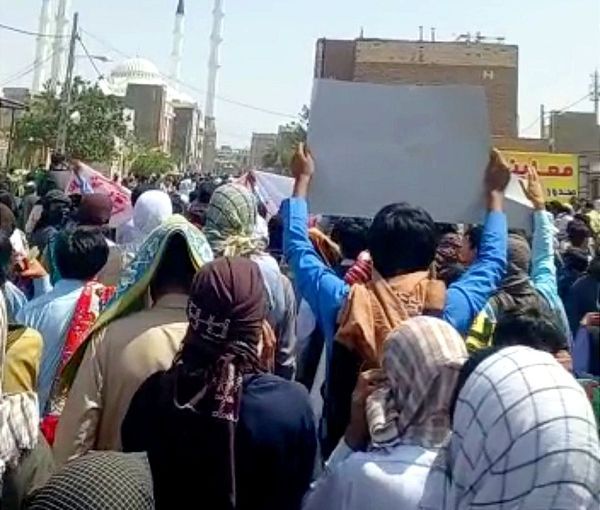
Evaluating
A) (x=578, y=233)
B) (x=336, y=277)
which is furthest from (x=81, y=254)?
(x=578, y=233)

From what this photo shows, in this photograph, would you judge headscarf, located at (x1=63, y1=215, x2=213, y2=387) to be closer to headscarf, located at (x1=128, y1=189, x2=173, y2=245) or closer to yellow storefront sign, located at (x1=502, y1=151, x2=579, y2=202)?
headscarf, located at (x1=128, y1=189, x2=173, y2=245)

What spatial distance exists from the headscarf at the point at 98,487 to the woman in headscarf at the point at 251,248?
2.11 m

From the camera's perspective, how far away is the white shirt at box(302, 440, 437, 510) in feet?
7.79

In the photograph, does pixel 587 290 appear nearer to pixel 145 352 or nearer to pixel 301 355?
pixel 301 355

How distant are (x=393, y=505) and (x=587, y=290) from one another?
11.8 feet

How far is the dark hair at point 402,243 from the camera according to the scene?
3068 millimetres

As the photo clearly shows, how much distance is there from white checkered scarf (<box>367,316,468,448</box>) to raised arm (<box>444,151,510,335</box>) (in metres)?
0.69

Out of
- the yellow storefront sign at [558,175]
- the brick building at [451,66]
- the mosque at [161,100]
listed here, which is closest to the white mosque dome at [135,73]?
the mosque at [161,100]

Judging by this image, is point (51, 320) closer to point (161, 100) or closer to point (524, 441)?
point (524, 441)

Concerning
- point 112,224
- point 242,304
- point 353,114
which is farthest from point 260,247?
point 112,224

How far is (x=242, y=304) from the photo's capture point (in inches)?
96.0

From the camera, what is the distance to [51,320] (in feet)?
12.4

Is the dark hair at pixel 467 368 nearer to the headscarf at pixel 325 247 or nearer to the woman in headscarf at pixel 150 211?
the headscarf at pixel 325 247

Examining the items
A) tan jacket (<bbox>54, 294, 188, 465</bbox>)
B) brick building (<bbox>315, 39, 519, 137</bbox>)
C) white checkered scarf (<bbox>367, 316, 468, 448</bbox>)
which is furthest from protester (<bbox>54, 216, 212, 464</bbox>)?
brick building (<bbox>315, 39, 519, 137</bbox>)
